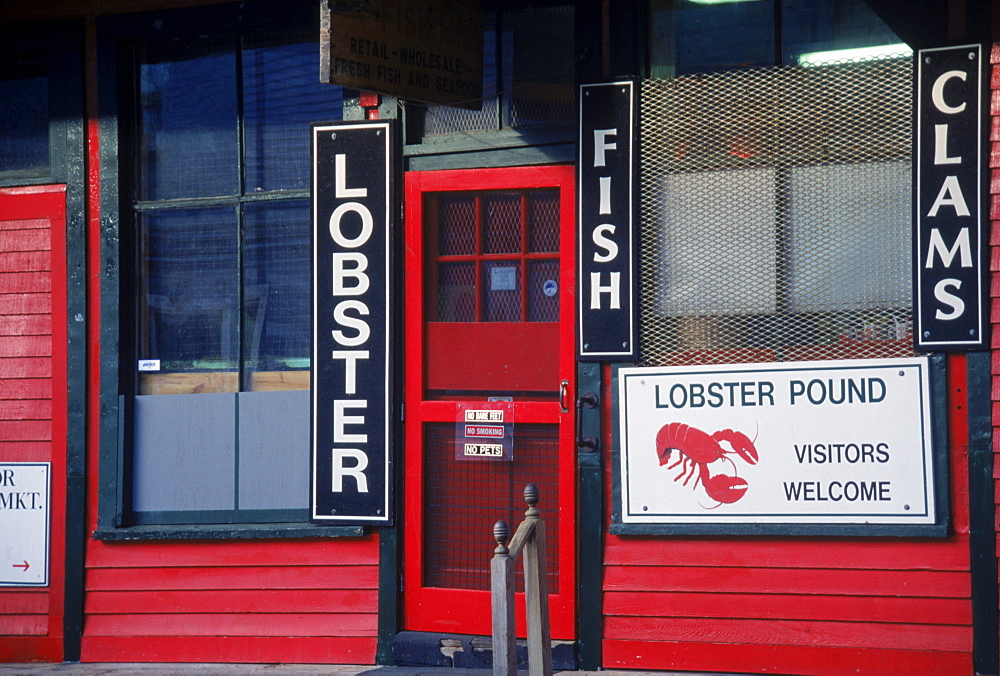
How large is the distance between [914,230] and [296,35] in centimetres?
364

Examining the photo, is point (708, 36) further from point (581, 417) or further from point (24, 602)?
point (24, 602)

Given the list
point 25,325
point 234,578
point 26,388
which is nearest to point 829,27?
point 234,578

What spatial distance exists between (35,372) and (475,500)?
283cm

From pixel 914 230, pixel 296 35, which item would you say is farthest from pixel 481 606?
pixel 296 35

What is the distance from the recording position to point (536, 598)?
15.5ft

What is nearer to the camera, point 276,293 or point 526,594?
point 526,594

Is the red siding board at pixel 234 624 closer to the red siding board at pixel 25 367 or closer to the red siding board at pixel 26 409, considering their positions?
the red siding board at pixel 26 409

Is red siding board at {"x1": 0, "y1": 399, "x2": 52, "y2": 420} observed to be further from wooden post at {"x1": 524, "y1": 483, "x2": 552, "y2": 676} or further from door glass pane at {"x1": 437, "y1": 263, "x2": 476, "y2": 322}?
wooden post at {"x1": 524, "y1": 483, "x2": 552, "y2": 676}

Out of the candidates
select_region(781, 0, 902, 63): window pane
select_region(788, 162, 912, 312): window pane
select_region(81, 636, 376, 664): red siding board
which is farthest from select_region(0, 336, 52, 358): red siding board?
select_region(781, 0, 902, 63): window pane

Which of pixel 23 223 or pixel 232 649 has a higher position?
pixel 23 223

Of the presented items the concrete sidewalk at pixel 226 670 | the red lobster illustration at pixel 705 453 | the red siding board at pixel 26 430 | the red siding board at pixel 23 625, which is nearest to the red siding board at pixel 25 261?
the red siding board at pixel 26 430

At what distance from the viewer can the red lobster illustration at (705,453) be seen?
5336 millimetres

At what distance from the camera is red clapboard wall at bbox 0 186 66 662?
6.31 m

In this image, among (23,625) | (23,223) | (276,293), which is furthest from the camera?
(23,223)
